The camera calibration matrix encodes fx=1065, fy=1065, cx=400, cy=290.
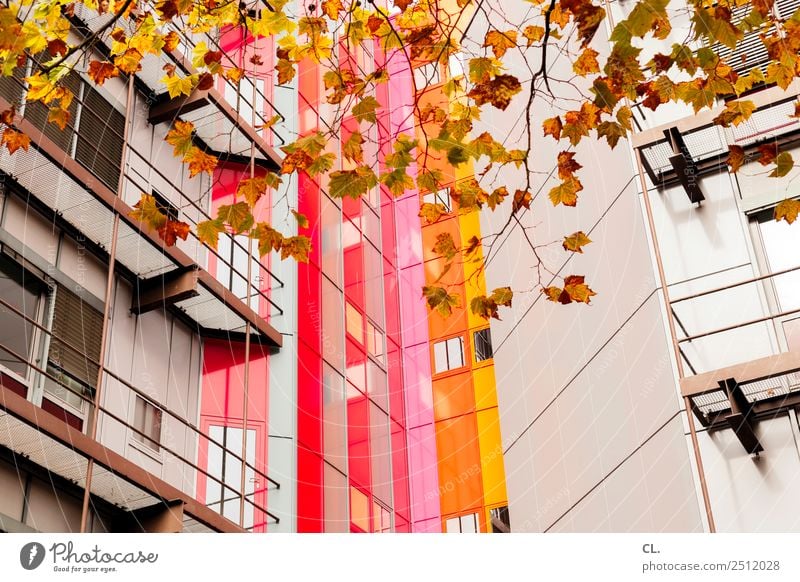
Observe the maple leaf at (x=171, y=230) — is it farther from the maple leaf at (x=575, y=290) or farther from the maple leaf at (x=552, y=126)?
the maple leaf at (x=575, y=290)

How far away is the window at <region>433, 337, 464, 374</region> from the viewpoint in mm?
21172

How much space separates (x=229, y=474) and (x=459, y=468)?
225 inches

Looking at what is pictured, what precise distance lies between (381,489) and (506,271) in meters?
4.82

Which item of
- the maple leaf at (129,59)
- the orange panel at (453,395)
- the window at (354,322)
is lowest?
the maple leaf at (129,59)

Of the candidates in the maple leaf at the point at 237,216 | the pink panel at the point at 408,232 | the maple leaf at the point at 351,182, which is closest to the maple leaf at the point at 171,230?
the maple leaf at the point at 237,216

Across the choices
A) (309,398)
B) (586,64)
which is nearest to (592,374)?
(586,64)

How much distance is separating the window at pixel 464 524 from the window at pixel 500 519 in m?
0.38

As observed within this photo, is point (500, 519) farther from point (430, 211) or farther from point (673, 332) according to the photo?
point (430, 211)

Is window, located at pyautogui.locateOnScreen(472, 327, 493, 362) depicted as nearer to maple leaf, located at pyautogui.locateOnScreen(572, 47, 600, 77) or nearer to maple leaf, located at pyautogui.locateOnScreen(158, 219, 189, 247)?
maple leaf, located at pyautogui.locateOnScreen(572, 47, 600, 77)

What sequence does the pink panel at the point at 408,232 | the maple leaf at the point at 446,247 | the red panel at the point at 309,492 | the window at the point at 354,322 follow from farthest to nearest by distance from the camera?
the pink panel at the point at 408,232, the window at the point at 354,322, the red panel at the point at 309,492, the maple leaf at the point at 446,247

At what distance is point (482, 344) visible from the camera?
21.2 meters

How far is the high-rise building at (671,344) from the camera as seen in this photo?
992 centimetres
